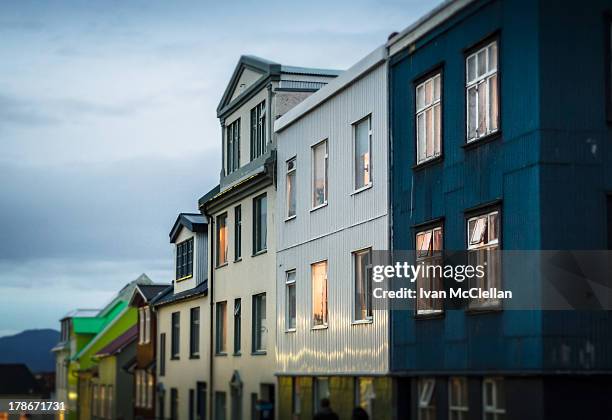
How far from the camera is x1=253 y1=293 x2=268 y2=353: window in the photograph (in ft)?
122

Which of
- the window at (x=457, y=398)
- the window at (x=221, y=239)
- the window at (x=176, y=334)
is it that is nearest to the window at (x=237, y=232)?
the window at (x=221, y=239)

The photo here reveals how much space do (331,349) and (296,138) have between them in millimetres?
6308

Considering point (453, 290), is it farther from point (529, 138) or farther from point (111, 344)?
point (111, 344)

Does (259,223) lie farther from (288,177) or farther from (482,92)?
(482,92)

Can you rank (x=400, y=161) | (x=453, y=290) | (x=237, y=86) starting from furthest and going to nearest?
1. (x=237, y=86)
2. (x=400, y=161)
3. (x=453, y=290)

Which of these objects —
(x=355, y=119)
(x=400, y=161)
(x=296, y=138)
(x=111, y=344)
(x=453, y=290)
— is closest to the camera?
(x=453, y=290)

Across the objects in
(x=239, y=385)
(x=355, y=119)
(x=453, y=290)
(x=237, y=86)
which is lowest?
(x=239, y=385)

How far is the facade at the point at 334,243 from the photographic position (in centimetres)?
2740

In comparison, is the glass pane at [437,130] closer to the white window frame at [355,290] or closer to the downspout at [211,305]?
the white window frame at [355,290]

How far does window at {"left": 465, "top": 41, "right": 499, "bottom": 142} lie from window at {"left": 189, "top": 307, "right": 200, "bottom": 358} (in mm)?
24021

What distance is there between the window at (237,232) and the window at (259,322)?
2.56 m

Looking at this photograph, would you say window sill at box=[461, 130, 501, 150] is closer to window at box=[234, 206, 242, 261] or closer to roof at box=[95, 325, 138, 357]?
window at box=[234, 206, 242, 261]

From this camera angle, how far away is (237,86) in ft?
133

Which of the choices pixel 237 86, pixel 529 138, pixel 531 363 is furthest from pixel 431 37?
pixel 237 86
